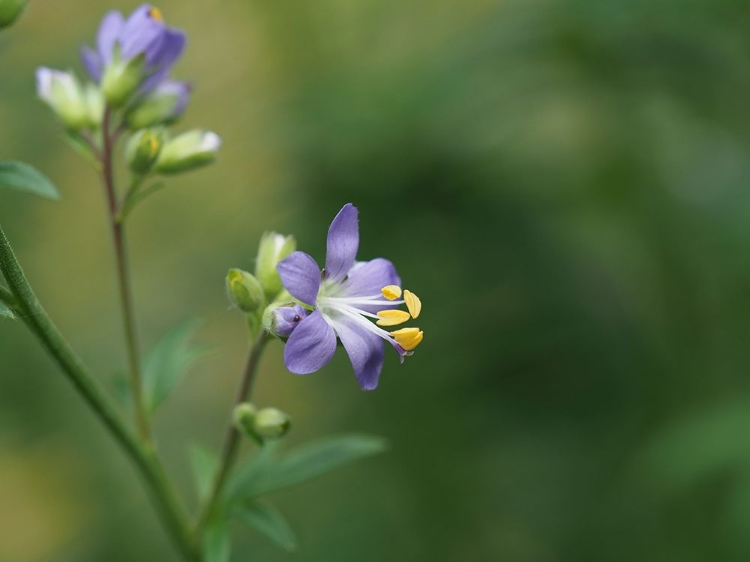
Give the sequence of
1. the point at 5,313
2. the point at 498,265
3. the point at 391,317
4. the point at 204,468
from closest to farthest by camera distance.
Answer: the point at 5,313
the point at 391,317
the point at 204,468
the point at 498,265

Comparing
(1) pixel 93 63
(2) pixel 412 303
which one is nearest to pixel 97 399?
(2) pixel 412 303

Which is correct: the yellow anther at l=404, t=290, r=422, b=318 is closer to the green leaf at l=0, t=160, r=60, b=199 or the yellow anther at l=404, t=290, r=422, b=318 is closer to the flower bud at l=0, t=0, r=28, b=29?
the green leaf at l=0, t=160, r=60, b=199

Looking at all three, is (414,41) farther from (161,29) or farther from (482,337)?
(161,29)

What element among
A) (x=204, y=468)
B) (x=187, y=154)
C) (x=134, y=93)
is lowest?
(x=204, y=468)

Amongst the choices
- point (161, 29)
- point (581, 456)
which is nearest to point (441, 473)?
point (581, 456)

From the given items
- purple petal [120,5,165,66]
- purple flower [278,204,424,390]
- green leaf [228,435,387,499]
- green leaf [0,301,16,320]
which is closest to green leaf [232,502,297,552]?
green leaf [228,435,387,499]

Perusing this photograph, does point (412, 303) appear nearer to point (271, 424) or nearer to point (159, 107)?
point (271, 424)
